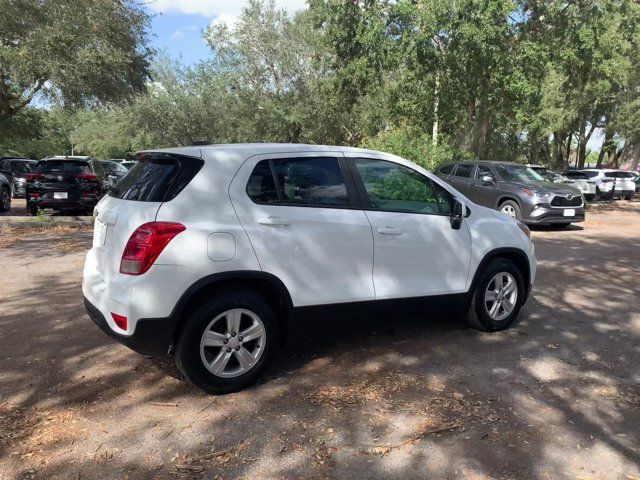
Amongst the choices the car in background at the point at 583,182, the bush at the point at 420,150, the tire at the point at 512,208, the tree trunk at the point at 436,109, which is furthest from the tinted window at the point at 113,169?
the car in background at the point at 583,182

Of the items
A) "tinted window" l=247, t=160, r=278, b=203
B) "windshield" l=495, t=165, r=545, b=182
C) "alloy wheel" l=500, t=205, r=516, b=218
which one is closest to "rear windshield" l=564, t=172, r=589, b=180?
"windshield" l=495, t=165, r=545, b=182

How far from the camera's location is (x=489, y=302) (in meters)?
5.12

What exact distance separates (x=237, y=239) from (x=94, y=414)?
1456mm

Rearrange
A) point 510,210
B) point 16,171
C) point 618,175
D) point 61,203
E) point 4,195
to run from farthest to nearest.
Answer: point 618,175, point 16,171, point 4,195, point 510,210, point 61,203

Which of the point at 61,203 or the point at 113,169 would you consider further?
the point at 113,169

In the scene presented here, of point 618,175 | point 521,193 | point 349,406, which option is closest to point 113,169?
point 521,193

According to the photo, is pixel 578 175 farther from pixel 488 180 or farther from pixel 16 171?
pixel 16 171

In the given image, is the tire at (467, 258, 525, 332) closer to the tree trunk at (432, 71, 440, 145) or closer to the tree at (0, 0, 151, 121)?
the tree at (0, 0, 151, 121)

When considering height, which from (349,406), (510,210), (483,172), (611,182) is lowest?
(349,406)

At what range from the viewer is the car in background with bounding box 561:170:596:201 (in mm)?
25105

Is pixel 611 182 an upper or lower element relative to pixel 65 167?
lower

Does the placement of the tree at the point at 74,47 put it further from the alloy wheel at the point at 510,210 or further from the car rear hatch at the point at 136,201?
the alloy wheel at the point at 510,210

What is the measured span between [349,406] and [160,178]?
6.62ft

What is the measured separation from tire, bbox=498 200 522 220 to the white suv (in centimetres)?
900
